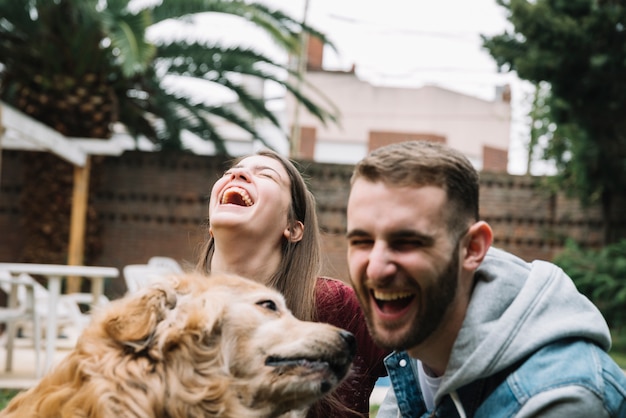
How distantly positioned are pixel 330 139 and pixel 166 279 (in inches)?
1548

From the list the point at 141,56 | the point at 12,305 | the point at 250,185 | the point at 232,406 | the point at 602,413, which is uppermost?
the point at 141,56

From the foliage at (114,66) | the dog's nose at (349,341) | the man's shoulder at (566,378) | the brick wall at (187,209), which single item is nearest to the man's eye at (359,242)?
the man's shoulder at (566,378)

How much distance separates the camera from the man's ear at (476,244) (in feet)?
8.23

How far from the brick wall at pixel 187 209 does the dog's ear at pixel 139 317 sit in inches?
545

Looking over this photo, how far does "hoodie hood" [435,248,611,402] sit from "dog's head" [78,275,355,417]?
2.09ft

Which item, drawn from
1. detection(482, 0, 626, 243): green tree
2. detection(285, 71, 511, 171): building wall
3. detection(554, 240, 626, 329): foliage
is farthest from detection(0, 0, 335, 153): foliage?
detection(285, 71, 511, 171): building wall

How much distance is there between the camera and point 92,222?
1670cm

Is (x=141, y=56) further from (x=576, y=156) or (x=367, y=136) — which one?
(x=367, y=136)

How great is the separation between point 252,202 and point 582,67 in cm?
1228

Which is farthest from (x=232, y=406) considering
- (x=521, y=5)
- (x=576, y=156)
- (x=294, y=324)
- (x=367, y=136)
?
(x=367, y=136)

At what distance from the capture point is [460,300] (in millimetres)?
2572

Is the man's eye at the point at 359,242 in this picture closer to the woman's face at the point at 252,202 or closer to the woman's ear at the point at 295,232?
the woman's face at the point at 252,202

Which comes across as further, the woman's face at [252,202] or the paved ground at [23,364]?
the paved ground at [23,364]

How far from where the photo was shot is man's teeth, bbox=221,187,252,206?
3.77m
